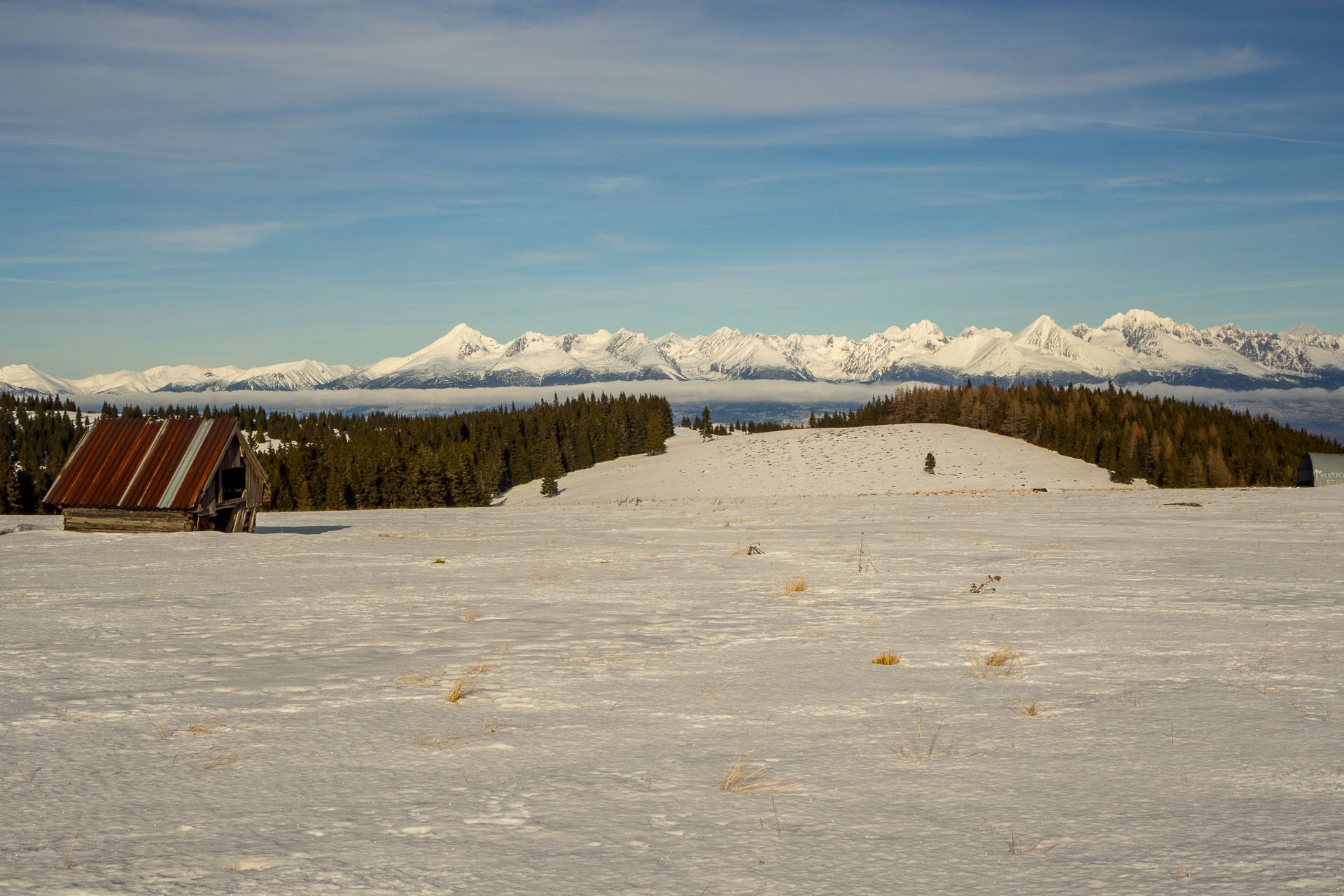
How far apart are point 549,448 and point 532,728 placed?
485 feet

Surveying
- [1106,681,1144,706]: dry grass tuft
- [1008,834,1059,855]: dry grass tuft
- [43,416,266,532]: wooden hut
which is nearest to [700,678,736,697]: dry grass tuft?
[1106,681,1144,706]: dry grass tuft

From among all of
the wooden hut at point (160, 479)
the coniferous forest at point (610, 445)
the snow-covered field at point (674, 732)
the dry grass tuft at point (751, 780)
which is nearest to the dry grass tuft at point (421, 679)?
the snow-covered field at point (674, 732)

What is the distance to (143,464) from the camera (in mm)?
27328

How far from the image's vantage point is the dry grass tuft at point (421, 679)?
862 cm

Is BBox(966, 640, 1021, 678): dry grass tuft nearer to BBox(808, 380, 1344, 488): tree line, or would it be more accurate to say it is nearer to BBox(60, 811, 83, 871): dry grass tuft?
BBox(60, 811, 83, 871): dry grass tuft

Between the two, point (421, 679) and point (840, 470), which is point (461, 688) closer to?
point (421, 679)

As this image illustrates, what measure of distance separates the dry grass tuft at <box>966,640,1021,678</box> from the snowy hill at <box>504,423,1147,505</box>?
255ft

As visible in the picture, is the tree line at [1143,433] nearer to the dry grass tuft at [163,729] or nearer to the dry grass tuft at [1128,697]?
the dry grass tuft at [1128,697]

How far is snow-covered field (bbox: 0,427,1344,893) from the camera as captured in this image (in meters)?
4.66

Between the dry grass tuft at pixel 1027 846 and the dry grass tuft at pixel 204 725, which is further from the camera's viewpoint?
the dry grass tuft at pixel 204 725

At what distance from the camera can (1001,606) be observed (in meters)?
13.4

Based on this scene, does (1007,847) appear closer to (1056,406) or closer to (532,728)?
(532,728)

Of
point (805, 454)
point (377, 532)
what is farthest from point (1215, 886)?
point (805, 454)

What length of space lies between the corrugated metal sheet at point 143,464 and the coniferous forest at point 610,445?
49380 mm
